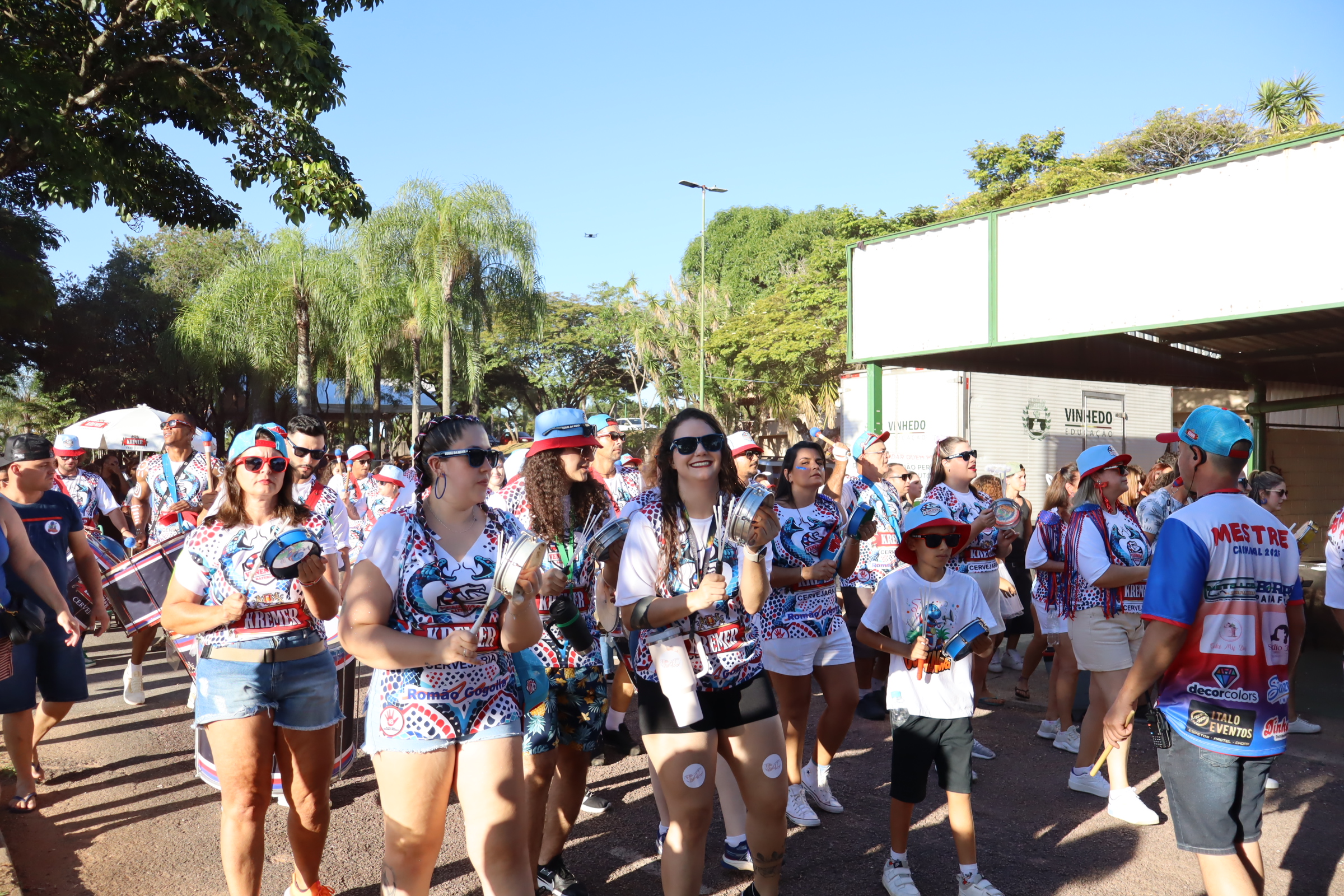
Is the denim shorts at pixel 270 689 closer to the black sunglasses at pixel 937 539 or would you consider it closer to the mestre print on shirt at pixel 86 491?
the black sunglasses at pixel 937 539

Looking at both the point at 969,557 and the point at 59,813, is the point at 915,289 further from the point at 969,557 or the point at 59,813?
the point at 59,813

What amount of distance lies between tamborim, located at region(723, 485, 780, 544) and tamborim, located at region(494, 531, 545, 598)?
715mm

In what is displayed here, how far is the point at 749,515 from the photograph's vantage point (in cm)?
310

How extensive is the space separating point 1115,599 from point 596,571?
10.0 feet

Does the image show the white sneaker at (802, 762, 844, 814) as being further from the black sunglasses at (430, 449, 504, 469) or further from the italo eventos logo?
the italo eventos logo

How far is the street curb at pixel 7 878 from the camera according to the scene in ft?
12.7

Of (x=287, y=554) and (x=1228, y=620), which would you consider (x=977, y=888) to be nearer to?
(x=1228, y=620)

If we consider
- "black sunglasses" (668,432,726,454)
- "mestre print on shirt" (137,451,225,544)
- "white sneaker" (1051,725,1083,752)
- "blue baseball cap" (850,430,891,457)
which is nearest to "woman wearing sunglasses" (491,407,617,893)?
"black sunglasses" (668,432,726,454)

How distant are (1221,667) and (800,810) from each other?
248cm

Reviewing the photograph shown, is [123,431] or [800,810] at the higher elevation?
[123,431]

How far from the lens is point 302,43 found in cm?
858

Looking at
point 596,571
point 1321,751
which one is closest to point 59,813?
point 596,571

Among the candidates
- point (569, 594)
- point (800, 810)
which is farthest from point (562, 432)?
point (800, 810)

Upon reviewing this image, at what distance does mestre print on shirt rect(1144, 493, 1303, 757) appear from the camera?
310cm
